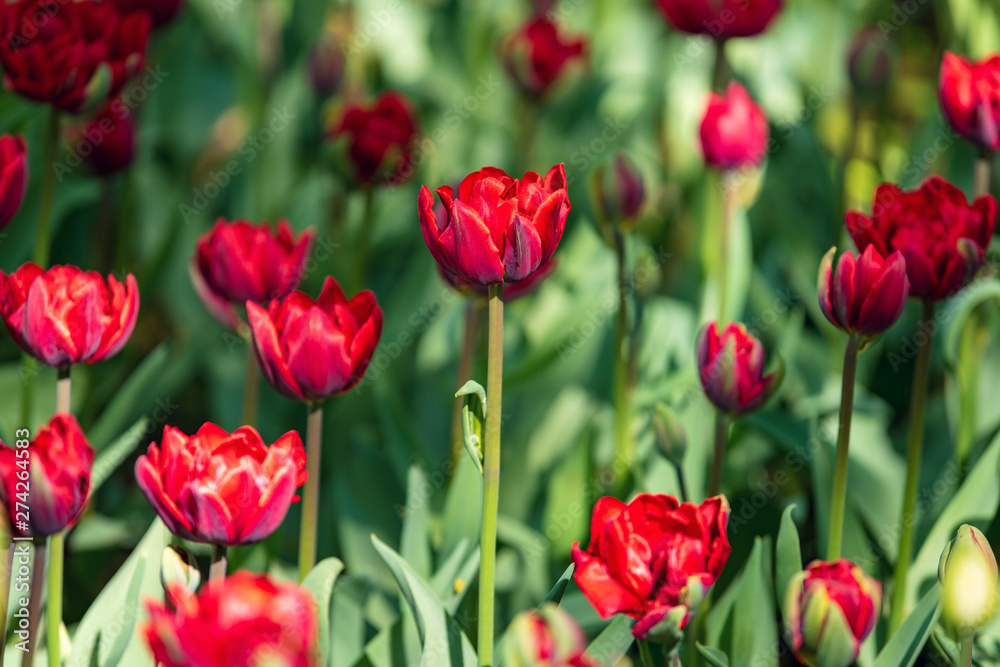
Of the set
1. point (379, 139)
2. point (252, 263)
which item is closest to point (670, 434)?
point (252, 263)

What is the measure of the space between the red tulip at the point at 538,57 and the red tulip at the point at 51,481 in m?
1.07

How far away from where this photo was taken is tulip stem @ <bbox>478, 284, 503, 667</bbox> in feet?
2.25

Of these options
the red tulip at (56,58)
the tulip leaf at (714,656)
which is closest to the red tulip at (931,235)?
the tulip leaf at (714,656)

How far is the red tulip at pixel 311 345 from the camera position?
0.75m

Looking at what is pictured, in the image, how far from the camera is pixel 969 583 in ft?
2.19

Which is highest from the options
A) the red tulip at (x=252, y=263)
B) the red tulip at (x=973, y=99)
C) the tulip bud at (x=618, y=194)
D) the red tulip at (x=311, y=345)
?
the red tulip at (x=973, y=99)

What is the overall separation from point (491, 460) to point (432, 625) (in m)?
0.15

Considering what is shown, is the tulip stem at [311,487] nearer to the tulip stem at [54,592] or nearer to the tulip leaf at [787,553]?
the tulip stem at [54,592]

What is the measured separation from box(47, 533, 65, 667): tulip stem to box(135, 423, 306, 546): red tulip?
0.08m

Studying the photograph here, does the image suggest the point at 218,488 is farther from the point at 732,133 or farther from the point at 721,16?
the point at 721,16

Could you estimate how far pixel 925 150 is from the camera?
1.57m

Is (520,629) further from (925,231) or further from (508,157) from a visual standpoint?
(508,157)

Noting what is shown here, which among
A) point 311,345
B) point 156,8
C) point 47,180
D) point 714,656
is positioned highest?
point 156,8

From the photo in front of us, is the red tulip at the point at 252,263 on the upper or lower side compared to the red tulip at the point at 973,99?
lower
